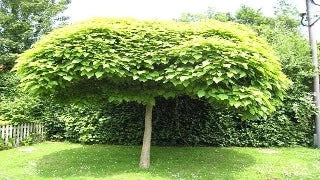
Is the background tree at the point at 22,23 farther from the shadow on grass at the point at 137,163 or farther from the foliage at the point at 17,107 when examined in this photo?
the shadow on grass at the point at 137,163

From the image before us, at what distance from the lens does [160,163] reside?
10.5 meters

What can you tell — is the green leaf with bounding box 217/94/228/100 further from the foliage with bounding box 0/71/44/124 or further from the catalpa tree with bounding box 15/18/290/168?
the foliage with bounding box 0/71/44/124

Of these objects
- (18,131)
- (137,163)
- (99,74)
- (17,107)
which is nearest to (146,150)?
(137,163)

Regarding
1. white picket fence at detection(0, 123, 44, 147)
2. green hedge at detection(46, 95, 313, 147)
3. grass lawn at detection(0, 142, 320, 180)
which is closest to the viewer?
grass lawn at detection(0, 142, 320, 180)

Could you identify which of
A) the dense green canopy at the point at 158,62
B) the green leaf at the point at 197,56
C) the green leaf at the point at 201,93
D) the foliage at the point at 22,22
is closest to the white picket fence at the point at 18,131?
the dense green canopy at the point at 158,62

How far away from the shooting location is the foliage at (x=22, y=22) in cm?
2195

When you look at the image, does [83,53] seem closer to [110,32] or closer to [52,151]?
[110,32]

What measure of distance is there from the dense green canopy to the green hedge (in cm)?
493

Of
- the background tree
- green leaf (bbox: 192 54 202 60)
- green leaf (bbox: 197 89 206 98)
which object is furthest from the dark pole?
the background tree

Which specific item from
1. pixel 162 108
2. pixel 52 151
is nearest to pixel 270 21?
pixel 162 108

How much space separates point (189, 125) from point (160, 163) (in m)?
3.95

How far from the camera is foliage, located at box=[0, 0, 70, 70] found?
22.0 meters

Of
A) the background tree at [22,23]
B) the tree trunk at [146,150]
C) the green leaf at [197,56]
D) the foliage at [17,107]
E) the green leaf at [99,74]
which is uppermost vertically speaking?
the background tree at [22,23]

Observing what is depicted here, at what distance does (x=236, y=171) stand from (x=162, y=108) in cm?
544
